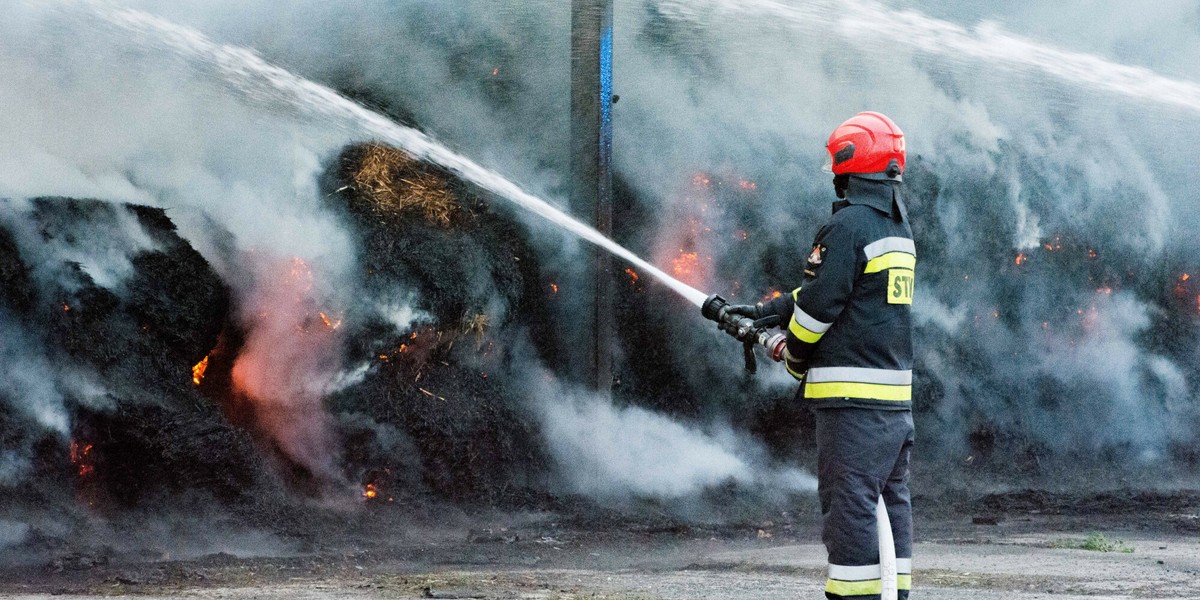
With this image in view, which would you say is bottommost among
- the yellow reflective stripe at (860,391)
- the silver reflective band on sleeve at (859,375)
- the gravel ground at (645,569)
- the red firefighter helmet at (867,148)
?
the gravel ground at (645,569)

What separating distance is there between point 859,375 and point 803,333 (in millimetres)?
248

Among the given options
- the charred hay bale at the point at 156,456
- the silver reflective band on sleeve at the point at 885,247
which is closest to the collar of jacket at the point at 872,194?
the silver reflective band on sleeve at the point at 885,247

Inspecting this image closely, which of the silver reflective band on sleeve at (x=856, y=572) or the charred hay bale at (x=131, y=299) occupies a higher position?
the charred hay bale at (x=131, y=299)

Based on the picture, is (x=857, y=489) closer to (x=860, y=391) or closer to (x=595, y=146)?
(x=860, y=391)

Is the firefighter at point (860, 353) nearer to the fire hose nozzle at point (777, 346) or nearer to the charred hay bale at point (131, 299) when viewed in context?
the fire hose nozzle at point (777, 346)

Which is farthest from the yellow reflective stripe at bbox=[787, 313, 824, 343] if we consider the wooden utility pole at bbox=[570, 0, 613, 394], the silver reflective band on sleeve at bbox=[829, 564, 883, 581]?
the wooden utility pole at bbox=[570, 0, 613, 394]

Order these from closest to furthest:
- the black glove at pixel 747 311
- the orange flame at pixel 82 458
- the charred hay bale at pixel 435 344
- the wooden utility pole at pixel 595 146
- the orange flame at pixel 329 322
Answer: the black glove at pixel 747 311, the orange flame at pixel 82 458, the orange flame at pixel 329 322, the charred hay bale at pixel 435 344, the wooden utility pole at pixel 595 146

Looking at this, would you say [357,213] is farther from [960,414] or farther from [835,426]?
[960,414]

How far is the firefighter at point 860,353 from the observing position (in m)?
4.04

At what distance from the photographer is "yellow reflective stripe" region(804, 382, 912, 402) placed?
4086mm

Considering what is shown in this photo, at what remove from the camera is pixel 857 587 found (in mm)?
4008

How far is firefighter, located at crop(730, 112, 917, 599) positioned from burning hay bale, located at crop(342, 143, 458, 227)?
3.57 meters

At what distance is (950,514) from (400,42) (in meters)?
4.84

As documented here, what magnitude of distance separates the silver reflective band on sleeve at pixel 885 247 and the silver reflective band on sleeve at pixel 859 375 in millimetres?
408
